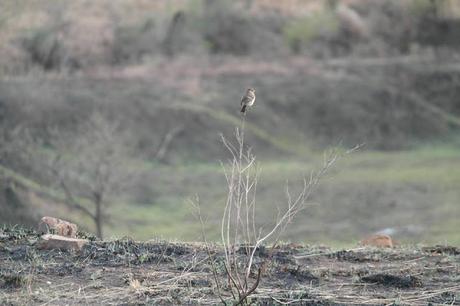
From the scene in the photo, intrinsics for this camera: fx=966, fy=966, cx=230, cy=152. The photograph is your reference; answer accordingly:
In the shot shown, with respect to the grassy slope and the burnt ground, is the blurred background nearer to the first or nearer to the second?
the grassy slope

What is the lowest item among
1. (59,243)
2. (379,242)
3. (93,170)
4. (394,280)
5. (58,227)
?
(93,170)

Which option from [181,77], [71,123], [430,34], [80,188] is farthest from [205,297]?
[430,34]

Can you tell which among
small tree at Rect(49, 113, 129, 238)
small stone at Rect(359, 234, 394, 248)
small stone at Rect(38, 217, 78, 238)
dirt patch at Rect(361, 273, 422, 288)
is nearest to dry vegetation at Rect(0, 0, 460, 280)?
Answer: small tree at Rect(49, 113, 129, 238)

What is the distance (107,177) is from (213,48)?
1151 inches

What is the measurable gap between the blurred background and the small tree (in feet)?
0.26

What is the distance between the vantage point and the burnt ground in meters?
9.49

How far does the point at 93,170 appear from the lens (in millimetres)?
30484

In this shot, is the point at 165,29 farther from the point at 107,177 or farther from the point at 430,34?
the point at 107,177

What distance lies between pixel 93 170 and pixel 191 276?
20667 millimetres

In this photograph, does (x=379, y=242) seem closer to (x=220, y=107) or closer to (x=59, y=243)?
(x=59, y=243)

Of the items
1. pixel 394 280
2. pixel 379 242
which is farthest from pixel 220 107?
pixel 394 280

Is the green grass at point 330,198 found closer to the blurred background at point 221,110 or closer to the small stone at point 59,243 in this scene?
the blurred background at point 221,110

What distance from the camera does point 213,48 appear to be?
57.3 metres

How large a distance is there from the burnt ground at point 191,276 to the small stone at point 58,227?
170 mm
